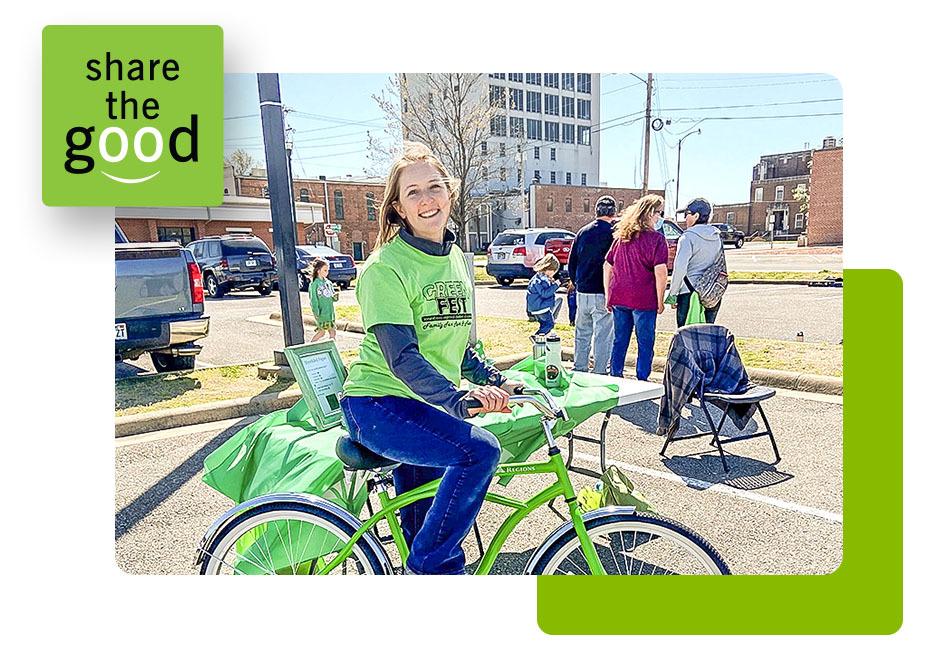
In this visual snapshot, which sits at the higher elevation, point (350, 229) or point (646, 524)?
point (350, 229)

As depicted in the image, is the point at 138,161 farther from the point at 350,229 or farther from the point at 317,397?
the point at 317,397

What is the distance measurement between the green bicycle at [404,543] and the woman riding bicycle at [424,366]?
0.08m

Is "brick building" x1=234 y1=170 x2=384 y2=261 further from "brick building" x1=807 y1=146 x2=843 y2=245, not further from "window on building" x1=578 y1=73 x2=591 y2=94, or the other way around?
"brick building" x1=807 y1=146 x2=843 y2=245

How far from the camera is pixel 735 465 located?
2.82 m

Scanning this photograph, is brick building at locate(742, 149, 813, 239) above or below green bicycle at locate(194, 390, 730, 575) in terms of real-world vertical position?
above

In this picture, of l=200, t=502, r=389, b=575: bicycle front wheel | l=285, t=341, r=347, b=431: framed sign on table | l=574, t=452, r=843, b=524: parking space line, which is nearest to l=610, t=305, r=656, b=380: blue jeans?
l=574, t=452, r=843, b=524: parking space line

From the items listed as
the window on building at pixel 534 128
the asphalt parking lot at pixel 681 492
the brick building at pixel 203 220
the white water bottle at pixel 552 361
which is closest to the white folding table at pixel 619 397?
the asphalt parking lot at pixel 681 492

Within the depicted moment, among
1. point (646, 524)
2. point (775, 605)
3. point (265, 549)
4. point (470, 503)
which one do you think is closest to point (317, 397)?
point (265, 549)

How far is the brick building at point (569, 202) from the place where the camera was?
2.59 m

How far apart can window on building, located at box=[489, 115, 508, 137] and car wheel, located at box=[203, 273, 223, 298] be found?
1012 mm

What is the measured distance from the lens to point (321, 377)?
259 centimetres

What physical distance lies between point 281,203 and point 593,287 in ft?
3.76

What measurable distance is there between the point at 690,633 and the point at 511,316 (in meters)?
1.12

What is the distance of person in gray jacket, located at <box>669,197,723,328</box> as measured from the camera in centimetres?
259
